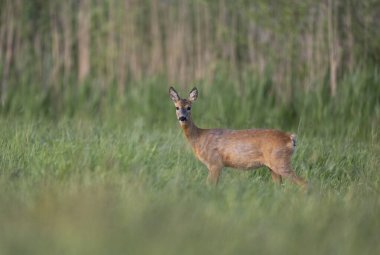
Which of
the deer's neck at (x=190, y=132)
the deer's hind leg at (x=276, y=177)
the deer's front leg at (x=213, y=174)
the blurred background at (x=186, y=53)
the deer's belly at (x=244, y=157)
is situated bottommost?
the deer's hind leg at (x=276, y=177)

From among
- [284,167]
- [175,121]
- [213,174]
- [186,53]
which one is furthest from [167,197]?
[186,53]

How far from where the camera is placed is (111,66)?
14.0 m

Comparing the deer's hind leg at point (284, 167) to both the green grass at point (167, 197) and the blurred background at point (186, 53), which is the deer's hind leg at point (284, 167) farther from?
the blurred background at point (186, 53)

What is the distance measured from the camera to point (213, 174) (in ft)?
26.9

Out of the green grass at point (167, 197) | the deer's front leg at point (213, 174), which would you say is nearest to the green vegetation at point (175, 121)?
the green grass at point (167, 197)

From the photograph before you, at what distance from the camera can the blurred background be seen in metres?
12.7

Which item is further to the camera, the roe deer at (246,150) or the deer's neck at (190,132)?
the deer's neck at (190,132)

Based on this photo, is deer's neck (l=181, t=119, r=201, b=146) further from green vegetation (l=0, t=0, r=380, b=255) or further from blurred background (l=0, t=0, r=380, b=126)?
blurred background (l=0, t=0, r=380, b=126)

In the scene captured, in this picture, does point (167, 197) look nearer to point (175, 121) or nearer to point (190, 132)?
point (190, 132)

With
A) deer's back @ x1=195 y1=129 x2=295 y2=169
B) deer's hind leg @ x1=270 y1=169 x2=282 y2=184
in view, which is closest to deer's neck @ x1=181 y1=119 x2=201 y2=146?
deer's back @ x1=195 y1=129 x2=295 y2=169

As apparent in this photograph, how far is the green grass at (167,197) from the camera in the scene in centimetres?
505

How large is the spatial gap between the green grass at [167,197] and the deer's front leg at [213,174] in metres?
0.08

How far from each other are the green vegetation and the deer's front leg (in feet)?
0.41

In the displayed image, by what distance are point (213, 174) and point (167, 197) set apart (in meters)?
2.04
